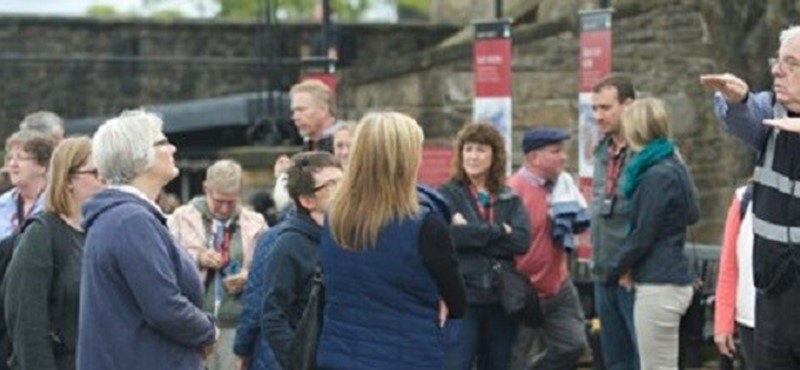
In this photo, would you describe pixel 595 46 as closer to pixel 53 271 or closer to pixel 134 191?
pixel 53 271

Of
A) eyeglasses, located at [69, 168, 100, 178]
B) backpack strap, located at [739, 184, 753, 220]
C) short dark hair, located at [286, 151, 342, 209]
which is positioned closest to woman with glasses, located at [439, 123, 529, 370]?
backpack strap, located at [739, 184, 753, 220]

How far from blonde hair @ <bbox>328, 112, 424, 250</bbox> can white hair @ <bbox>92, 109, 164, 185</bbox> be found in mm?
739

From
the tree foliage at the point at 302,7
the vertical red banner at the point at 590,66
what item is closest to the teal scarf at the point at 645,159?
the vertical red banner at the point at 590,66

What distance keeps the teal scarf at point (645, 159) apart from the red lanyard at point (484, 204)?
0.76 metres

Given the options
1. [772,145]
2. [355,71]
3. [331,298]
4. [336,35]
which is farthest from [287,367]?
[336,35]

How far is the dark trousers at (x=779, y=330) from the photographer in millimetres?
8836

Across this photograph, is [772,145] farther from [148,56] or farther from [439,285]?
[148,56]

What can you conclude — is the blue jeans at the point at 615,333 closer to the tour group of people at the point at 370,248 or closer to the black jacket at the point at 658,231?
the tour group of people at the point at 370,248

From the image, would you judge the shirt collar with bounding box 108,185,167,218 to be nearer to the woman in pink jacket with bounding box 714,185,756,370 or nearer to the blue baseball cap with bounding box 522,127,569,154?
the woman in pink jacket with bounding box 714,185,756,370

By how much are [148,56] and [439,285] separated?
20.9 meters

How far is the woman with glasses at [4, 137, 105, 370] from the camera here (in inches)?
371

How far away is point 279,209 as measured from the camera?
12.5m

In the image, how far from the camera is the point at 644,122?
1252 centimetres

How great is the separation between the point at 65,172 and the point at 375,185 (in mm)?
1721
